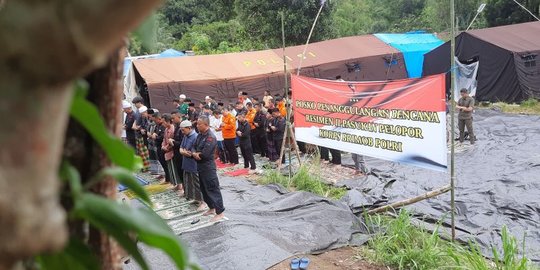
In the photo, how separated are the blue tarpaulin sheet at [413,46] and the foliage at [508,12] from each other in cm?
464

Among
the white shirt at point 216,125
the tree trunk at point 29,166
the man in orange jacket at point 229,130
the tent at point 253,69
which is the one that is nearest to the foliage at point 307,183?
the man in orange jacket at point 229,130

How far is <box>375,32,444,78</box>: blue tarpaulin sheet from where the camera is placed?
17984mm

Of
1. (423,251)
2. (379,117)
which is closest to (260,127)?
(379,117)

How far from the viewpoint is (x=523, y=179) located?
6988 mm

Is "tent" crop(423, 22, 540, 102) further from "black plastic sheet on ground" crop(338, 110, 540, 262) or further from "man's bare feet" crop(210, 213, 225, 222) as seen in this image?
→ "man's bare feet" crop(210, 213, 225, 222)

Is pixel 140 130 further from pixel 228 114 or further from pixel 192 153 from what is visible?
pixel 192 153

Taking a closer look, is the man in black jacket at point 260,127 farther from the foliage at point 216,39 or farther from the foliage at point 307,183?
the foliage at point 216,39

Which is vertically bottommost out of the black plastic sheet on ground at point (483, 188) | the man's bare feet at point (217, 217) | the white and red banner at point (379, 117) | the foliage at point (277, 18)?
the black plastic sheet on ground at point (483, 188)

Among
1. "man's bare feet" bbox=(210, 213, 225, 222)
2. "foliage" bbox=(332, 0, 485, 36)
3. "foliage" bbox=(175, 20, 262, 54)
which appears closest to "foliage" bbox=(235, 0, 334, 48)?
"foliage" bbox=(175, 20, 262, 54)

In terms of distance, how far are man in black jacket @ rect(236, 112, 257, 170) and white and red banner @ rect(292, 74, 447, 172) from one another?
1.59 metres

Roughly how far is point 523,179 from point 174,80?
993 centimetres

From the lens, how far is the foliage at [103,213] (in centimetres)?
74

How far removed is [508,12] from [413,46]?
7004mm

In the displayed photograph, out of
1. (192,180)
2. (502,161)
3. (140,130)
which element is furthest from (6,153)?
(140,130)
